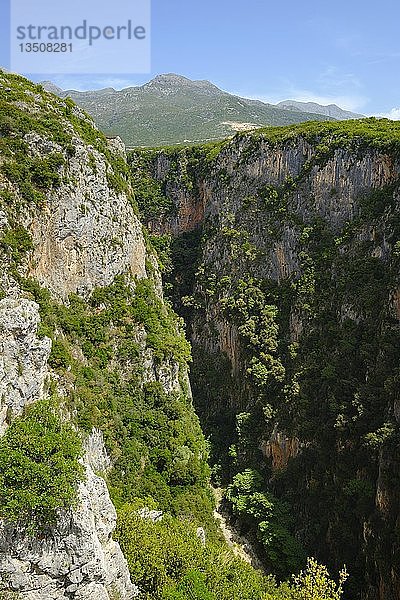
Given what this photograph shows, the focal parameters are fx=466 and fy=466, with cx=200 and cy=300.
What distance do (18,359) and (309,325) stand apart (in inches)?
1166

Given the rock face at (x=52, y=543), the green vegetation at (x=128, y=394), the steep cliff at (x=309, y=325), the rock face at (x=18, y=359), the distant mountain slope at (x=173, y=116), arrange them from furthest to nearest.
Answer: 1. the distant mountain slope at (x=173, y=116)
2. the steep cliff at (x=309, y=325)
3. the green vegetation at (x=128, y=394)
4. the rock face at (x=18, y=359)
5. the rock face at (x=52, y=543)

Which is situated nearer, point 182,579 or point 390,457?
point 182,579

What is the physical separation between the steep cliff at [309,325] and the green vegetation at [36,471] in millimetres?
19651

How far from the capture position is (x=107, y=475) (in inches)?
1180

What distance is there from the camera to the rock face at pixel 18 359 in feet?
69.9

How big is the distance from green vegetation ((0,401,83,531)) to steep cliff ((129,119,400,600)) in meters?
19.7

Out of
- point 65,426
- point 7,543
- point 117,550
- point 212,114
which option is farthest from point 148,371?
point 212,114

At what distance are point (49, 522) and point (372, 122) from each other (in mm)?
49997

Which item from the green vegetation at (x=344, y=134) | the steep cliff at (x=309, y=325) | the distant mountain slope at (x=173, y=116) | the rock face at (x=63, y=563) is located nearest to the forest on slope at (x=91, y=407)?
the rock face at (x=63, y=563)

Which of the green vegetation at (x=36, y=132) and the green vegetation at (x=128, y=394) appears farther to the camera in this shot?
the green vegetation at (x=36, y=132)

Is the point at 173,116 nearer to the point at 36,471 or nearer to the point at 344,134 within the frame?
the point at 344,134

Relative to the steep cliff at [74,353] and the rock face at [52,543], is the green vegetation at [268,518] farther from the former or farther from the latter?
the rock face at [52,543]

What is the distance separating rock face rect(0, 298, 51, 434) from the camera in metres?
21.3

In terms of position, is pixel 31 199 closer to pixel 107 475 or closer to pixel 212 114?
pixel 107 475
